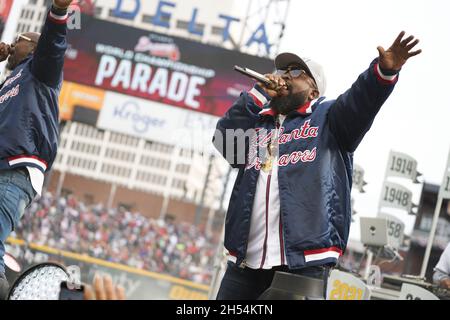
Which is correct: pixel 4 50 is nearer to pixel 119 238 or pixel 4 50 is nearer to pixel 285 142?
pixel 285 142

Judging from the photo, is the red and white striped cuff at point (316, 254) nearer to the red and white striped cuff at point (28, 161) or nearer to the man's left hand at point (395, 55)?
the man's left hand at point (395, 55)

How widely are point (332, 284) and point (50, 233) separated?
25874 millimetres

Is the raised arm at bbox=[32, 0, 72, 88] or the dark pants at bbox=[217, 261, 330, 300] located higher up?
the raised arm at bbox=[32, 0, 72, 88]

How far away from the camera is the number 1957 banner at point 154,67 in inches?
635

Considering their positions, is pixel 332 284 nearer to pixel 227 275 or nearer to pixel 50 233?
pixel 227 275

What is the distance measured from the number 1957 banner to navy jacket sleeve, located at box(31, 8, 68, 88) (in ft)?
42.2

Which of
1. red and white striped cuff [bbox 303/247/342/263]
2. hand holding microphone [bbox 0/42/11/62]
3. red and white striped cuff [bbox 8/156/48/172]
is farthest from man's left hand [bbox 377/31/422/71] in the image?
hand holding microphone [bbox 0/42/11/62]

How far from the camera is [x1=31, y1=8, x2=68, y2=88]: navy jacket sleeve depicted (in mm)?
2959

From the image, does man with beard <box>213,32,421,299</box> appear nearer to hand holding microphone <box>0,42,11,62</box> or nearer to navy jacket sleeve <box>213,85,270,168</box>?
navy jacket sleeve <box>213,85,270,168</box>

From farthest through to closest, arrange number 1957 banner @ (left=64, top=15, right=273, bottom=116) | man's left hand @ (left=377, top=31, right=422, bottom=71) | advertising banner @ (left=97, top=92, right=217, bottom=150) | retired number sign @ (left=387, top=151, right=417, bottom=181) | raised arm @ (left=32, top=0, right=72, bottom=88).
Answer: advertising banner @ (left=97, top=92, right=217, bottom=150) < number 1957 banner @ (left=64, top=15, right=273, bottom=116) < retired number sign @ (left=387, top=151, right=417, bottom=181) < raised arm @ (left=32, top=0, right=72, bottom=88) < man's left hand @ (left=377, top=31, right=422, bottom=71)

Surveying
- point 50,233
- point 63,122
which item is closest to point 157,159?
point 50,233

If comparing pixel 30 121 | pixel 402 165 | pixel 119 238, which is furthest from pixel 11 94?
pixel 119 238

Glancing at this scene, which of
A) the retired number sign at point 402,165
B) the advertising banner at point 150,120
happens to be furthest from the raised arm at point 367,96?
the advertising banner at point 150,120
